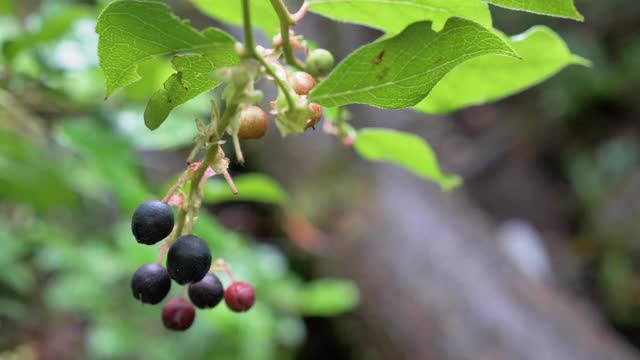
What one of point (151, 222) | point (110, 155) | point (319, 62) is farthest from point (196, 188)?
point (110, 155)

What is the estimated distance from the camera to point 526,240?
3.21 meters

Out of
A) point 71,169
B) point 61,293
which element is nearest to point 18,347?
point 61,293

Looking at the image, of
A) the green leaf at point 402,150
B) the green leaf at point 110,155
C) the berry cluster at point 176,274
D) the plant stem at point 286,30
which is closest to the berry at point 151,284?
the berry cluster at point 176,274

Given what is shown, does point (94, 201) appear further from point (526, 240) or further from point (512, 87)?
Result: point (526, 240)

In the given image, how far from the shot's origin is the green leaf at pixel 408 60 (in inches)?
23.1

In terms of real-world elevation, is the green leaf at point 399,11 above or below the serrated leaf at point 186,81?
above

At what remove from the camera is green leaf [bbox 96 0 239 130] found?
1.83ft

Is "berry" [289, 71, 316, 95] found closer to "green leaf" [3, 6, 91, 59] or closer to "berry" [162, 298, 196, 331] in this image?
"berry" [162, 298, 196, 331]

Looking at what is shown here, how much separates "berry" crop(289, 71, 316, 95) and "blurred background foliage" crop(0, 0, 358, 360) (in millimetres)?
713

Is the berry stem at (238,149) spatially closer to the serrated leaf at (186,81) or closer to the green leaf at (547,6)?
the serrated leaf at (186,81)

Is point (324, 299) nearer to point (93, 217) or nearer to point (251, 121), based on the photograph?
point (93, 217)

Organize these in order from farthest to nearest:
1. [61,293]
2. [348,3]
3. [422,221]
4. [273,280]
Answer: [422,221]
[273,280]
[61,293]
[348,3]

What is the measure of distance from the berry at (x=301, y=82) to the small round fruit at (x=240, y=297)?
0.26m

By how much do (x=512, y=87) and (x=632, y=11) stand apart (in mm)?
5419
